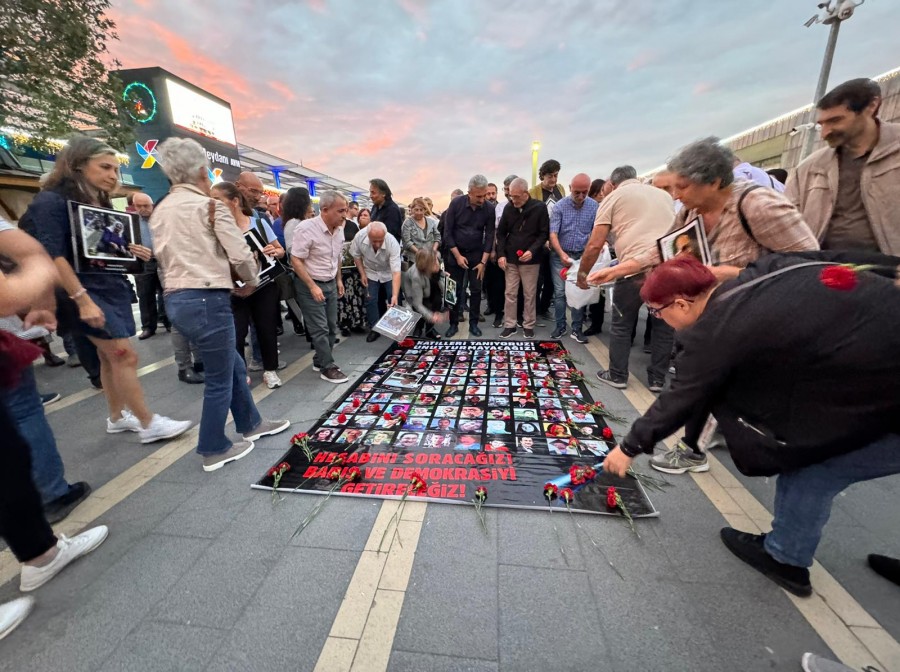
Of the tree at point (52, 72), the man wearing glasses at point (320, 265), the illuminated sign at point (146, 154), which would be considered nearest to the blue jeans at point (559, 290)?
the man wearing glasses at point (320, 265)

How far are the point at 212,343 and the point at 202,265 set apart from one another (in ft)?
1.33

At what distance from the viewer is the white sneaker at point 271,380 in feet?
10.9

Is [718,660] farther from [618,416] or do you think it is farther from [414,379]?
[414,379]

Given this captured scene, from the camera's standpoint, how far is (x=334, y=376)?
11.1 ft

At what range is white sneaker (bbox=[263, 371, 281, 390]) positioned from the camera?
3312mm

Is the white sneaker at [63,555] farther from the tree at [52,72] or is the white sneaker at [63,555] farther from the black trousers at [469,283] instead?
the tree at [52,72]

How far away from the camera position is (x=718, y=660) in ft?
3.80

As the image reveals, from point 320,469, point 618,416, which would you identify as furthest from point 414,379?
point 618,416

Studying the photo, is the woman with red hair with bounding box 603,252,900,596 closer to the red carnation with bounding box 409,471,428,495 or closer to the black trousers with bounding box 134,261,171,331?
the red carnation with bounding box 409,471,428,495

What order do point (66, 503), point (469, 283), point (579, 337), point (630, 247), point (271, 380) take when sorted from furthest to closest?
point (469, 283), point (579, 337), point (271, 380), point (630, 247), point (66, 503)

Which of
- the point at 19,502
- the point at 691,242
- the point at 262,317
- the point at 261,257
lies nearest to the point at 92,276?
the point at 261,257

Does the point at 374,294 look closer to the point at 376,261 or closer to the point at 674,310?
the point at 376,261

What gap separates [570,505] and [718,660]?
0.72 meters

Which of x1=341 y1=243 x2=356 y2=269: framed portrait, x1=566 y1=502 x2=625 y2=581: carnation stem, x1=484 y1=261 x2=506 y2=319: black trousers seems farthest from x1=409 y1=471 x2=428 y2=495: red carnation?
x1=484 y1=261 x2=506 y2=319: black trousers
